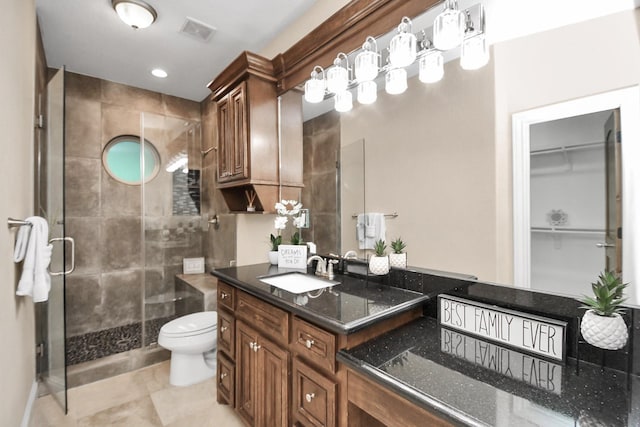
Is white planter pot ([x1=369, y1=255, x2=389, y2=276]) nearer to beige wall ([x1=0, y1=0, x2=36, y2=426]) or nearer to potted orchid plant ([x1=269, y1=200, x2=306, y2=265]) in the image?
potted orchid plant ([x1=269, y1=200, x2=306, y2=265])

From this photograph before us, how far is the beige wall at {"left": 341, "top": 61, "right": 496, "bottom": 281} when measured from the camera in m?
1.19

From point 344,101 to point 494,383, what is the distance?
156 centimetres

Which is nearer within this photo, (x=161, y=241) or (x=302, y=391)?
(x=302, y=391)

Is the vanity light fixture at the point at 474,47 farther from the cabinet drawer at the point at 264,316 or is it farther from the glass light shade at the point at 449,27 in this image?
the cabinet drawer at the point at 264,316

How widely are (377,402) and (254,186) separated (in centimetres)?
165

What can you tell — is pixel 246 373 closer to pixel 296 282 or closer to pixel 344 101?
pixel 296 282

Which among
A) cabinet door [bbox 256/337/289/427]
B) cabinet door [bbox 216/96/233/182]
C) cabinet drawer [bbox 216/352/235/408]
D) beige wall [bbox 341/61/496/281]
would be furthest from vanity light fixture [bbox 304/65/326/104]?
cabinet drawer [bbox 216/352/235/408]

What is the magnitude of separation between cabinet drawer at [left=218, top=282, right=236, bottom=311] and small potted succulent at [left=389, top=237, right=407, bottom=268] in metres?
0.98

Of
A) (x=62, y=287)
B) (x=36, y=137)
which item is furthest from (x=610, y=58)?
(x=36, y=137)

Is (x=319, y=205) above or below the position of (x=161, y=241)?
above

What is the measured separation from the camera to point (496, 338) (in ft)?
3.56

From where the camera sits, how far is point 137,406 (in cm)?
208

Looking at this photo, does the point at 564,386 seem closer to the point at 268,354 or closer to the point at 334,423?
the point at 334,423

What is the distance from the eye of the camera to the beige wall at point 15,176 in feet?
4.33
